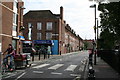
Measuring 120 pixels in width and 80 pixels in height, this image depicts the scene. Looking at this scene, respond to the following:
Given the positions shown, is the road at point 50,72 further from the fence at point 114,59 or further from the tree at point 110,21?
the tree at point 110,21

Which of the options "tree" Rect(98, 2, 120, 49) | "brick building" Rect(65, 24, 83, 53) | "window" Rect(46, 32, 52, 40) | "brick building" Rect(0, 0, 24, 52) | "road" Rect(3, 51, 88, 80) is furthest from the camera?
"brick building" Rect(65, 24, 83, 53)

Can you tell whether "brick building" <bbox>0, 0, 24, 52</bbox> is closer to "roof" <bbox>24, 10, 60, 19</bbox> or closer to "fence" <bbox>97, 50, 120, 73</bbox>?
"fence" <bbox>97, 50, 120, 73</bbox>

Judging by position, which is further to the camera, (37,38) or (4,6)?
(37,38)

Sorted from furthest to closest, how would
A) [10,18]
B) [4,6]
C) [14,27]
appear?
[14,27], [10,18], [4,6]

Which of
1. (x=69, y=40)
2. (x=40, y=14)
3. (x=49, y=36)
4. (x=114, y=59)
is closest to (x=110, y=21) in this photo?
(x=114, y=59)

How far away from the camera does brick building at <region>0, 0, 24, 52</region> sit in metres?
27.8

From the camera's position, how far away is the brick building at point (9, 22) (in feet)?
91.3

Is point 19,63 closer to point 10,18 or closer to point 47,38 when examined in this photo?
point 10,18

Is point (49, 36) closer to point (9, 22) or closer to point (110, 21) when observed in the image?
point (9, 22)

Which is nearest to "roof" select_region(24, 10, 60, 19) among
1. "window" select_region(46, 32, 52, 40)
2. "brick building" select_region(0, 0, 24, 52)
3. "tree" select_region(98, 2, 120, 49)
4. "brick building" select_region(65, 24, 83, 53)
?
"window" select_region(46, 32, 52, 40)

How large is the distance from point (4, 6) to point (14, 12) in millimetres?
4331

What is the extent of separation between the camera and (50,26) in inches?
2132

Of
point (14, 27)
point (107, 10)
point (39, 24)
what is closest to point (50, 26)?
point (39, 24)

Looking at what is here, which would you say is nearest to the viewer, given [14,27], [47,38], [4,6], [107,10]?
[107,10]
